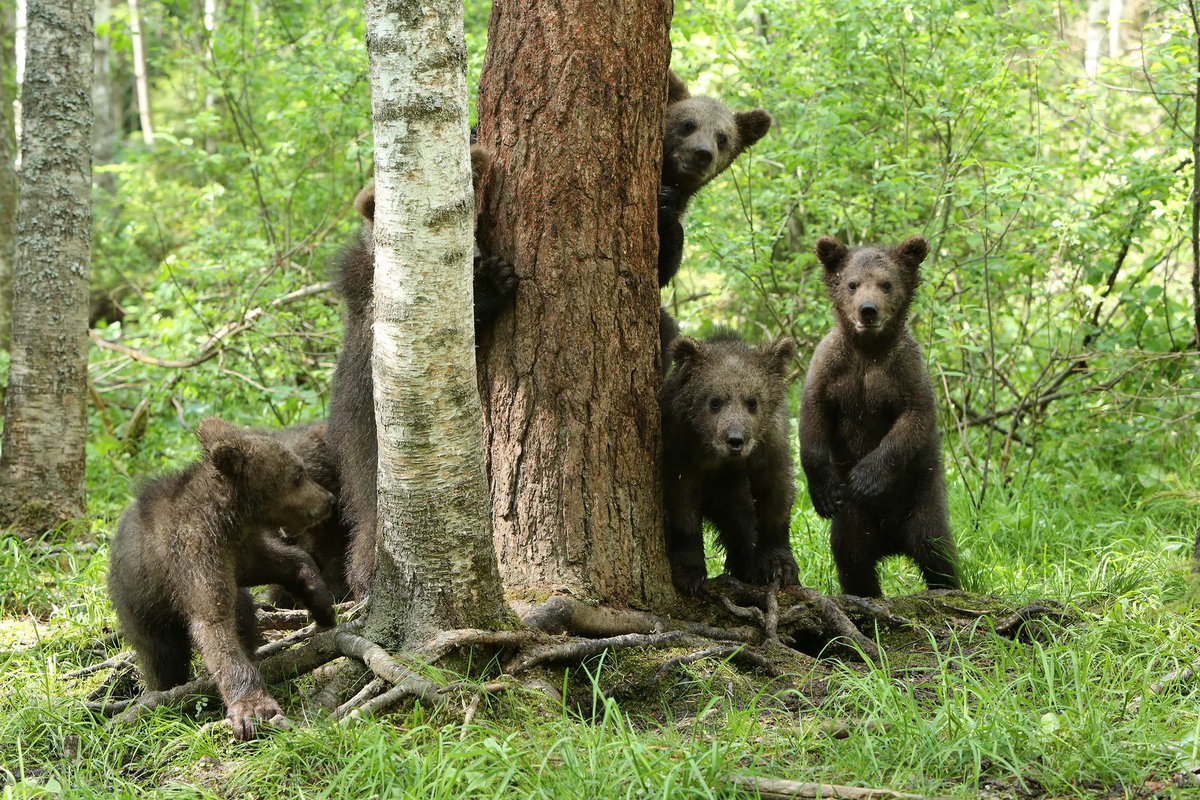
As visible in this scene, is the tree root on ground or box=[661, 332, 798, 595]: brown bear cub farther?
box=[661, 332, 798, 595]: brown bear cub

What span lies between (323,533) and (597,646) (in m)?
2.43

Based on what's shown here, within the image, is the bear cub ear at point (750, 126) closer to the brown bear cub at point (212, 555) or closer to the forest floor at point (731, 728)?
the forest floor at point (731, 728)

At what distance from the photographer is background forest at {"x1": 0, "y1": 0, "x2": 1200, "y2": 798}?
11.0 ft

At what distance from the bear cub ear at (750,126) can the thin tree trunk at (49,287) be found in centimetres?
446

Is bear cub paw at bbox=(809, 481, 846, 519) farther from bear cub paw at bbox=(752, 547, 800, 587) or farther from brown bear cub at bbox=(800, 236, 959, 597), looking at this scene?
bear cub paw at bbox=(752, 547, 800, 587)

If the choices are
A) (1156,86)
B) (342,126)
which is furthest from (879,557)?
(342,126)

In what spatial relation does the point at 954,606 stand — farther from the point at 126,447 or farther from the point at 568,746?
the point at 126,447

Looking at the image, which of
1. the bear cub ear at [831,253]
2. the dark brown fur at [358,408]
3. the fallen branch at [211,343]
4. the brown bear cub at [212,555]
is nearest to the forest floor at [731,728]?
the brown bear cub at [212,555]

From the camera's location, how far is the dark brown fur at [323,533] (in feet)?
19.1

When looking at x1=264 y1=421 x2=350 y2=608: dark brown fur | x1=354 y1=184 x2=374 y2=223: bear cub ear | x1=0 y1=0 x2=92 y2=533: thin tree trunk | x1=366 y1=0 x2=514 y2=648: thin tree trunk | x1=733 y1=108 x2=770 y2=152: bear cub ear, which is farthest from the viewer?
x1=733 y1=108 x2=770 y2=152: bear cub ear

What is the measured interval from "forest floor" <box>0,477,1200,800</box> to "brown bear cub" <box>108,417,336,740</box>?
0.33 metres

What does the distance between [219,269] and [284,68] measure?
2225 mm

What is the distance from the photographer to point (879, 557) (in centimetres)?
629

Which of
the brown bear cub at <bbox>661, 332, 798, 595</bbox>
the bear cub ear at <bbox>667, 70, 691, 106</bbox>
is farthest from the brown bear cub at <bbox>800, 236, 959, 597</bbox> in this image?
the bear cub ear at <bbox>667, 70, 691, 106</bbox>
